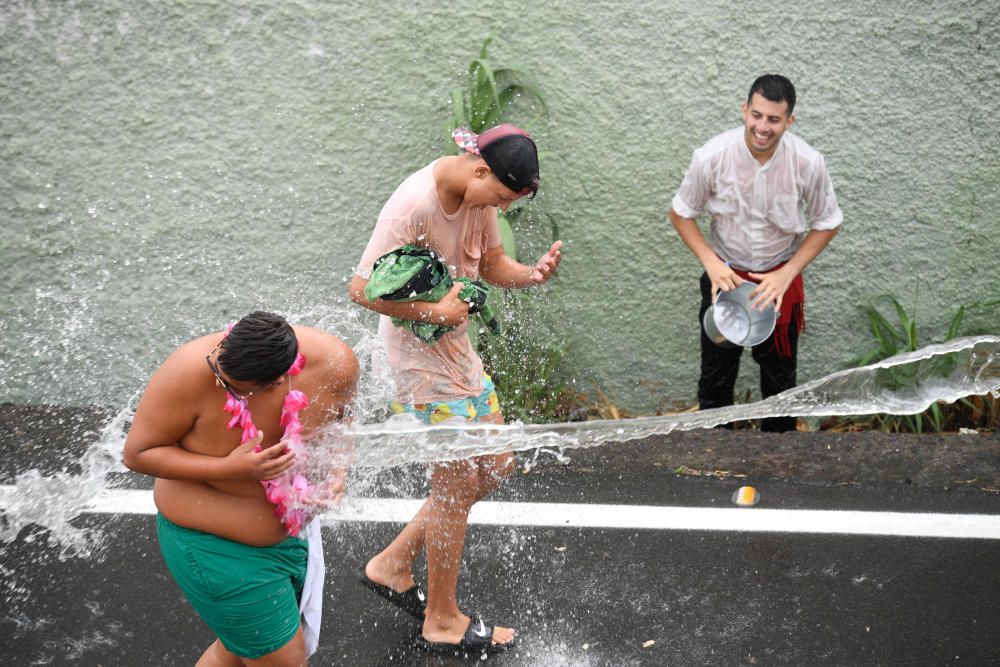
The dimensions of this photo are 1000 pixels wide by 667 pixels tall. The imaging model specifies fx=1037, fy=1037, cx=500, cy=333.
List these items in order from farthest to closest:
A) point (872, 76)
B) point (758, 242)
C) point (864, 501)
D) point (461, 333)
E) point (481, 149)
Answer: point (872, 76), point (758, 242), point (864, 501), point (461, 333), point (481, 149)

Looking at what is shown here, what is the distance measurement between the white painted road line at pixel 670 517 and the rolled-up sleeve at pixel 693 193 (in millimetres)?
1352

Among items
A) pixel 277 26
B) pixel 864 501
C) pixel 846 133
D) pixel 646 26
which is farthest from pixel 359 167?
pixel 864 501

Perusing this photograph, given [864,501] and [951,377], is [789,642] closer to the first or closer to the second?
[864,501]

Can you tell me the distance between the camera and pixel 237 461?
2.48 meters

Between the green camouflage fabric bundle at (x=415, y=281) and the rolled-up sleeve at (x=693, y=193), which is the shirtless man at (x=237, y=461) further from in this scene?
the rolled-up sleeve at (x=693, y=193)

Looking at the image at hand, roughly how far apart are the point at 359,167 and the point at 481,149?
2099 millimetres

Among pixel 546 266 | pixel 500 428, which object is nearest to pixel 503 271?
pixel 546 266

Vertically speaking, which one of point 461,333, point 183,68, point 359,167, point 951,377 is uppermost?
point 183,68

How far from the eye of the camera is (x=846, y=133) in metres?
4.97

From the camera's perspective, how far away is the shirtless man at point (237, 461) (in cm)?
246

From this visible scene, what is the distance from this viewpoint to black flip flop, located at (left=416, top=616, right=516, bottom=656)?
11.0ft

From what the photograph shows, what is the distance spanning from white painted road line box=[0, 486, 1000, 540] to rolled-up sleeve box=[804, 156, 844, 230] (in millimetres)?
1260

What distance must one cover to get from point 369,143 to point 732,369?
2.03 meters

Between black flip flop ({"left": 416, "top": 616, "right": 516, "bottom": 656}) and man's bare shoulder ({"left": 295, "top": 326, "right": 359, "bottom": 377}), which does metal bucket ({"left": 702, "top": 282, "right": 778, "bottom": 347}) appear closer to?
black flip flop ({"left": 416, "top": 616, "right": 516, "bottom": 656})
